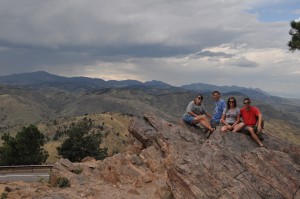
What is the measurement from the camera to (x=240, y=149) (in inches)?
621

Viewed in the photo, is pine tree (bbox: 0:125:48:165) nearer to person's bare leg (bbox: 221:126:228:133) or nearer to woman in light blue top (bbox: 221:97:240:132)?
woman in light blue top (bbox: 221:97:240:132)

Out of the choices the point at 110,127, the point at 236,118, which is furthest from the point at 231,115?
the point at 110,127

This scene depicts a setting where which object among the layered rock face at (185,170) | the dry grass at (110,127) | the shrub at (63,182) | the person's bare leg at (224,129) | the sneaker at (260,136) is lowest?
the dry grass at (110,127)

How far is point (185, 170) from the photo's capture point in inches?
572

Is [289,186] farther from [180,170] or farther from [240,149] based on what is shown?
[180,170]

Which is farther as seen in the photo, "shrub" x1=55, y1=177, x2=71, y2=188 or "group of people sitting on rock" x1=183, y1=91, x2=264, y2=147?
"shrub" x1=55, y1=177, x2=71, y2=188

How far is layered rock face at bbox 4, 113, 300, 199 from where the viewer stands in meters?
13.9

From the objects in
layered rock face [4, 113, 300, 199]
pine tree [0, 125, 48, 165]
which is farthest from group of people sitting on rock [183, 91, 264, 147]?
pine tree [0, 125, 48, 165]

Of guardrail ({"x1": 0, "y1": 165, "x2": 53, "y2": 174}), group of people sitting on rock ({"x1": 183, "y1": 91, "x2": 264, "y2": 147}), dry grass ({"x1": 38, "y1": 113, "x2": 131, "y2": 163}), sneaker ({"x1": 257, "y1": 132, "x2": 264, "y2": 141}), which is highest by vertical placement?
group of people sitting on rock ({"x1": 183, "y1": 91, "x2": 264, "y2": 147})

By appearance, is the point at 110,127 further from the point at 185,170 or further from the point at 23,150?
the point at 185,170

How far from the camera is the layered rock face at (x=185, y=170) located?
13.9 metres

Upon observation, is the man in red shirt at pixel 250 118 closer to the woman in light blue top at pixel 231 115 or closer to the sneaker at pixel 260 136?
the sneaker at pixel 260 136

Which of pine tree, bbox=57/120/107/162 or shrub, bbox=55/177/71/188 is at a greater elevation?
shrub, bbox=55/177/71/188

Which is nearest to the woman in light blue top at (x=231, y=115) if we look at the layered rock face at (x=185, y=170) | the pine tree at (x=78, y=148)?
the layered rock face at (x=185, y=170)
